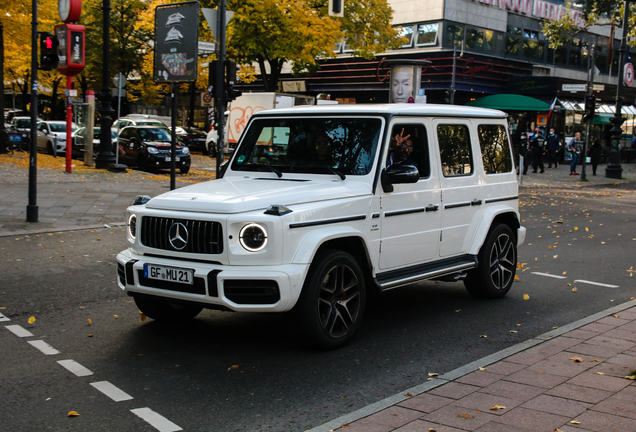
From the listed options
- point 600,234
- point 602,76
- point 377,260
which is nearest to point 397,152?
point 377,260

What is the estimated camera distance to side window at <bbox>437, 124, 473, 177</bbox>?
22.2ft

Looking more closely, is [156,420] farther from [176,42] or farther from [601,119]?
[601,119]

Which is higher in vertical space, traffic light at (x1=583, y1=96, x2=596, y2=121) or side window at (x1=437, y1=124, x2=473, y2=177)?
traffic light at (x1=583, y1=96, x2=596, y2=121)

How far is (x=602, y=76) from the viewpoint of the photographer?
157ft

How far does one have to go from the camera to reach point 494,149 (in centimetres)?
761

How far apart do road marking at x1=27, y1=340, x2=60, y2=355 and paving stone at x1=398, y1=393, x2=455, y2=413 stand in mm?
2727

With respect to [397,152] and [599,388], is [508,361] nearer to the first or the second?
[599,388]

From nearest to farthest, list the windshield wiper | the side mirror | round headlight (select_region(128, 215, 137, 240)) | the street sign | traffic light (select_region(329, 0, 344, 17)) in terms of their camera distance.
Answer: round headlight (select_region(128, 215, 137, 240)) → the side mirror → the windshield wiper → traffic light (select_region(329, 0, 344, 17)) → the street sign

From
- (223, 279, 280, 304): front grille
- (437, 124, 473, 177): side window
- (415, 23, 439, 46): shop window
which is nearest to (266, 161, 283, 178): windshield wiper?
(223, 279, 280, 304): front grille

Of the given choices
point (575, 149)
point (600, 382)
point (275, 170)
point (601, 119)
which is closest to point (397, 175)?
point (275, 170)

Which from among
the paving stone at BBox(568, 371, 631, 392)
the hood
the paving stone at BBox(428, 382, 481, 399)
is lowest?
the paving stone at BBox(428, 382, 481, 399)

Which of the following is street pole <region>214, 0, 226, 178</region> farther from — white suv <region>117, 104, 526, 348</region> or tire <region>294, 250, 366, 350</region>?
tire <region>294, 250, 366, 350</region>

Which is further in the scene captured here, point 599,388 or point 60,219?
point 60,219

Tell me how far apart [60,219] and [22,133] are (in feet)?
63.2
